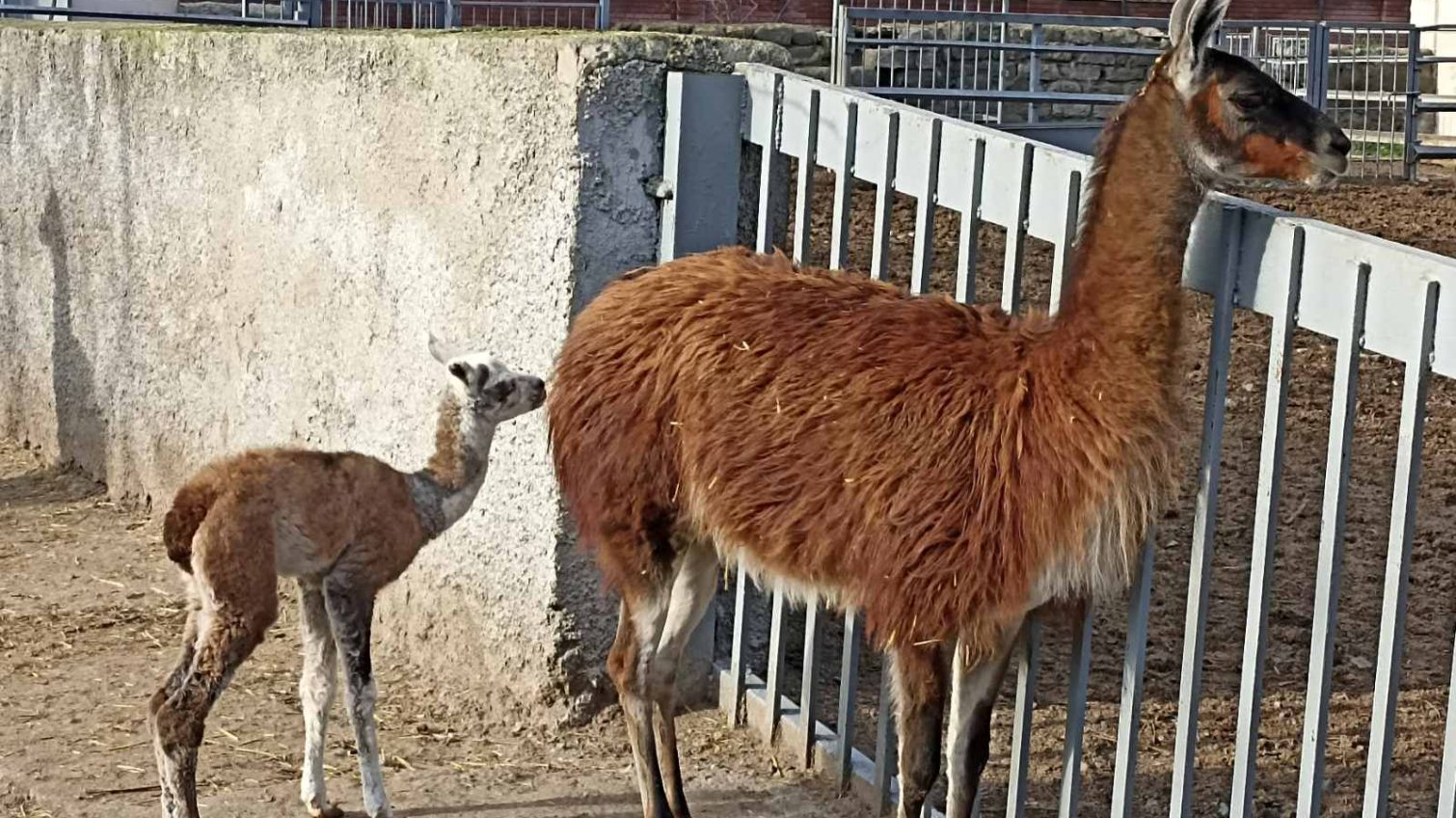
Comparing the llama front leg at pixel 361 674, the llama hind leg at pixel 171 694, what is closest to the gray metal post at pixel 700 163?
the llama front leg at pixel 361 674

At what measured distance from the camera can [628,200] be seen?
5.25 m

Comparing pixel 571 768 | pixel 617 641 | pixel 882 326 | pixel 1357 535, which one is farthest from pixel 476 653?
pixel 1357 535

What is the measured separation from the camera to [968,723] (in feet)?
13.8

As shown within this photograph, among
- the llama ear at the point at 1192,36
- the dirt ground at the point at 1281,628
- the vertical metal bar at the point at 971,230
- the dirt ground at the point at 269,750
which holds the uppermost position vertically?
the llama ear at the point at 1192,36

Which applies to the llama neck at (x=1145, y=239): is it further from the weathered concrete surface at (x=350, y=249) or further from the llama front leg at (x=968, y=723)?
the weathered concrete surface at (x=350, y=249)

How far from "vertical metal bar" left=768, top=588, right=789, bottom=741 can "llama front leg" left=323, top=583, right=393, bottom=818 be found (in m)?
1.06

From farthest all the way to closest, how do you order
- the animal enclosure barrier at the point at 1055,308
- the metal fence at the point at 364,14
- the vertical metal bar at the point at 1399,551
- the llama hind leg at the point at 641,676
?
1. the metal fence at the point at 364,14
2. the llama hind leg at the point at 641,676
3. the animal enclosure barrier at the point at 1055,308
4. the vertical metal bar at the point at 1399,551

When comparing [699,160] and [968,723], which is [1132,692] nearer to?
[968,723]

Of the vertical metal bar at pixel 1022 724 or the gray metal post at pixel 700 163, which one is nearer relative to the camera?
the vertical metal bar at pixel 1022 724

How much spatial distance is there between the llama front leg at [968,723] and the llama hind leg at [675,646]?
787 millimetres

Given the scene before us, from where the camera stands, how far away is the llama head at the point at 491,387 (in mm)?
5004

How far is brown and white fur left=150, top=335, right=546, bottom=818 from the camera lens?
457cm

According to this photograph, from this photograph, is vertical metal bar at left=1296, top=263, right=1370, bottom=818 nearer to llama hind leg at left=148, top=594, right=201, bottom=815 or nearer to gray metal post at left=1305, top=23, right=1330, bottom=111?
llama hind leg at left=148, top=594, right=201, bottom=815

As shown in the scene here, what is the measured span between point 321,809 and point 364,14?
35.7 ft
